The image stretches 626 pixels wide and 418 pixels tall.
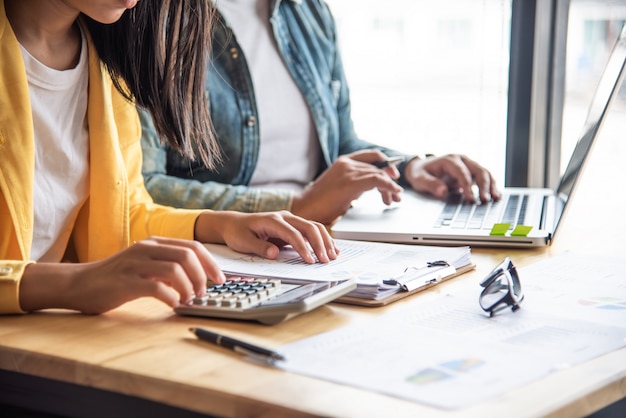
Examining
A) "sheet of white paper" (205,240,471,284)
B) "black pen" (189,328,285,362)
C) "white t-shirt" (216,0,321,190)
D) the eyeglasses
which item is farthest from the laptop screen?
"black pen" (189,328,285,362)

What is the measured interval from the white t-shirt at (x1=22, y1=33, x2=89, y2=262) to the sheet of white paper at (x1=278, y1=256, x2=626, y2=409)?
1.92ft

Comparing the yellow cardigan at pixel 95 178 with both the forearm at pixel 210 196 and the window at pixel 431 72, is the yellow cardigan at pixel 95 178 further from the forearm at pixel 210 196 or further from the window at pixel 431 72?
the window at pixel 431 72

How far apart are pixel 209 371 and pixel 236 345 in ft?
0.19

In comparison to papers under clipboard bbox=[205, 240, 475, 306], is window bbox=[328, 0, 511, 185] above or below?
above

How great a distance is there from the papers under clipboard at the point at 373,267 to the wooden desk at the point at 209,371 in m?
0.02

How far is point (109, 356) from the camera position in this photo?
83 cm

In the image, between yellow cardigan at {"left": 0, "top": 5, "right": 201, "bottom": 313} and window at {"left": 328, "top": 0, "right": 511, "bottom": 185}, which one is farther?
window at {"left": 328, "top": 0, "right": 511, "bottom": 185}

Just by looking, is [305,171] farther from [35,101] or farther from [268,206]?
[35,101]

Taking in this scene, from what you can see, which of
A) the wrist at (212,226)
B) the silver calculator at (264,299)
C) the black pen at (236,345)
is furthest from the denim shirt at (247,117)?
the black pen at (236,345)

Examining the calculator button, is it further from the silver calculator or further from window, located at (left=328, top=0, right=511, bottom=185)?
window, located at (left=328, top=0, right=511, bottom=185)

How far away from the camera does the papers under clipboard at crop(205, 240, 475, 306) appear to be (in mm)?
1031

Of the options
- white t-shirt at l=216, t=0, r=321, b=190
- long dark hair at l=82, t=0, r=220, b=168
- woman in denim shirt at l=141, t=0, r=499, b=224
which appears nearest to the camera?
long dark hair at l=82, t=0, r=220, b=168

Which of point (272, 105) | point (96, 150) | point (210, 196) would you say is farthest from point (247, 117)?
point (96, 150)

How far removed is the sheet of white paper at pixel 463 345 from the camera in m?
0.74
